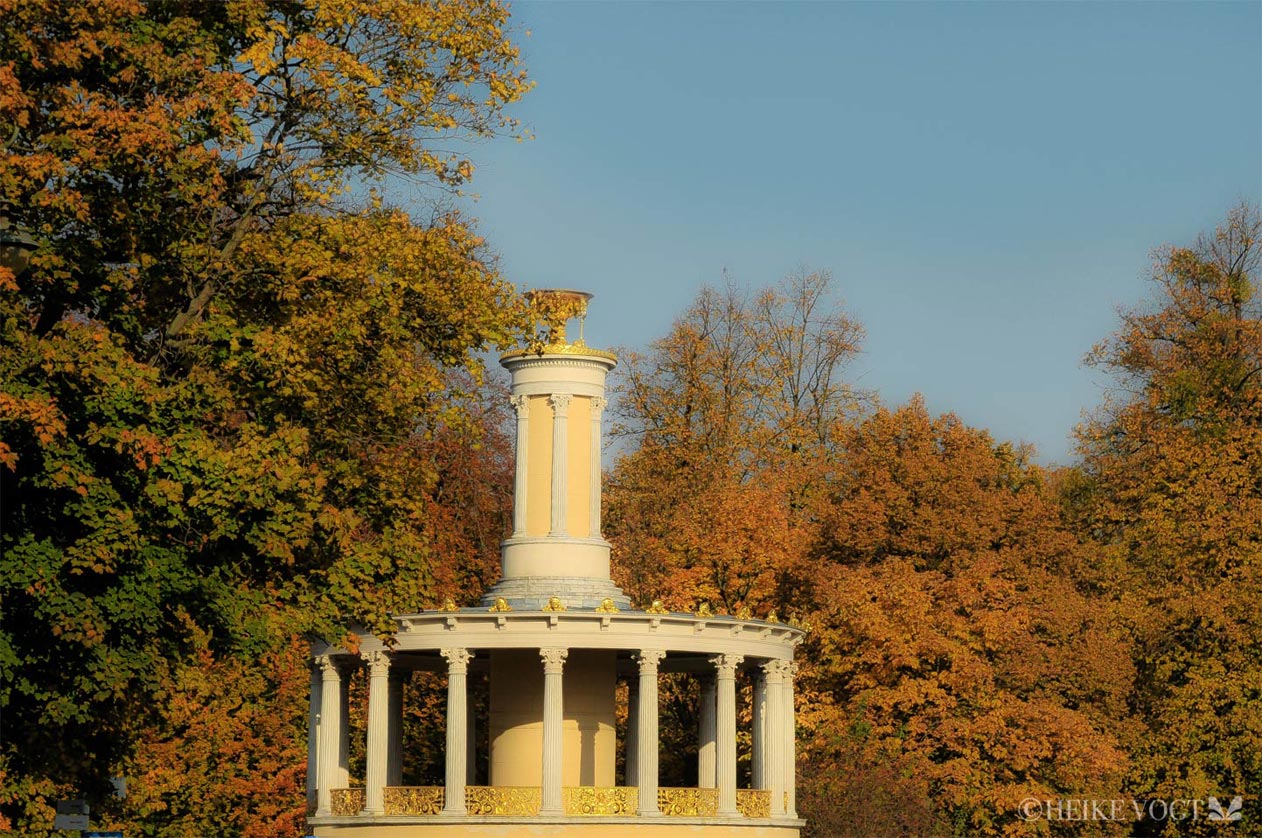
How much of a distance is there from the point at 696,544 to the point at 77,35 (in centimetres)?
3512

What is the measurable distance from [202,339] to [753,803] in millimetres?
18493

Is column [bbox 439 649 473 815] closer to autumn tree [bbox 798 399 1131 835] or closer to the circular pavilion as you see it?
the circular pavilion

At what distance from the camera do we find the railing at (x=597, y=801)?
42406 millimetres

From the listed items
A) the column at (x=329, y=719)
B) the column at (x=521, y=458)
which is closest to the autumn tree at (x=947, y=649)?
the column at (x=521, y=458)

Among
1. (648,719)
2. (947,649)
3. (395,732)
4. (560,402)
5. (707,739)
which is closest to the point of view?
(648,719)

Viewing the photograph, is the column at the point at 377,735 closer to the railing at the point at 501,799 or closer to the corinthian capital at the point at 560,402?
the railing at the point at 501,799

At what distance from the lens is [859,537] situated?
5628 cm

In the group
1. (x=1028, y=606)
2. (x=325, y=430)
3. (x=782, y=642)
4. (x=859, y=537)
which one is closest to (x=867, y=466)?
(x=859, y=537)

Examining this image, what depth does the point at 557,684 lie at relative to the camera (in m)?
42.4

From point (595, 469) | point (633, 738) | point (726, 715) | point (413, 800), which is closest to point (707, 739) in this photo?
point (633, 738)

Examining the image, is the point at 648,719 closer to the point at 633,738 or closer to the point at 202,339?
the point at 633,738

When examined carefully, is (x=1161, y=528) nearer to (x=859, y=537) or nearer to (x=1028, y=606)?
(x=1028, y=606)

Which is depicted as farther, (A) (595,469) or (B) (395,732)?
(B) (395,732)

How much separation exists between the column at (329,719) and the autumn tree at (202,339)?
1217 centimetres
